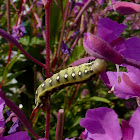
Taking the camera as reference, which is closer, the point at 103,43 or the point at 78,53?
the point at 103,43

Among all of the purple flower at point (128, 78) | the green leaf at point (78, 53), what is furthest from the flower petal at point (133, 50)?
the green leaf at point (78, 53)

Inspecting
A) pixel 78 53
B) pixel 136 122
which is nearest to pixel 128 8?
pixel 136 122

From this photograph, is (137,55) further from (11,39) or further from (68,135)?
(68,135)

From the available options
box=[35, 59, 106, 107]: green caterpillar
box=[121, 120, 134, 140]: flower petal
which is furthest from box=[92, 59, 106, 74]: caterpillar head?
box=[121, 120, 134, 140]: flower petal

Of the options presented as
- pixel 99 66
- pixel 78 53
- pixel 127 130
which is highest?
pixel 99 66

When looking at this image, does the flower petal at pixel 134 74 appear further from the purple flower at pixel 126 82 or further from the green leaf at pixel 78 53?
the green leaf at pixel 78 53

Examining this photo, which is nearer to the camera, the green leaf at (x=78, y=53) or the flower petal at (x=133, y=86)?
the flower petal at (x=133, y=86)

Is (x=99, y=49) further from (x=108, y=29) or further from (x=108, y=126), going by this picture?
(x=108, y=126)
